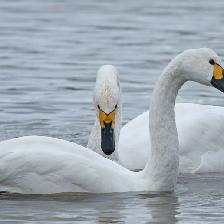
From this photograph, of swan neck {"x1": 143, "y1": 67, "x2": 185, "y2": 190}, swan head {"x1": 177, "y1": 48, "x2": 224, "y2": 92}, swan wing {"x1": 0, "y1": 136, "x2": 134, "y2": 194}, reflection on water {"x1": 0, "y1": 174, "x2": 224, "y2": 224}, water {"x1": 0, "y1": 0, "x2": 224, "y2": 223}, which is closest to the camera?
reflection on water {"x1": 0, "y1": 174, "x2": 224, "y2": 224}

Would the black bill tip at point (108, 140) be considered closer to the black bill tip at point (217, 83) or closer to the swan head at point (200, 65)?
A: the swan head at point (200, 65)

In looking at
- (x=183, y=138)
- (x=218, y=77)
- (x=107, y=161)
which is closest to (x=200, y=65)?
(x=218, y=77)

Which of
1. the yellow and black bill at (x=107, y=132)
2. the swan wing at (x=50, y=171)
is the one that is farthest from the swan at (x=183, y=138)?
the swan wing at (x=50, y=171)

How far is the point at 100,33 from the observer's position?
2230cm

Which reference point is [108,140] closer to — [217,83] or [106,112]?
[106,112]

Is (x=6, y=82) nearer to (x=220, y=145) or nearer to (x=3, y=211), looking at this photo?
(x=220, y=145)

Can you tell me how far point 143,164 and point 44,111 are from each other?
2.80 metres

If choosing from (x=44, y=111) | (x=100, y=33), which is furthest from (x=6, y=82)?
(x=100, y=33)

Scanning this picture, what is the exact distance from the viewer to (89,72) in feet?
61.9

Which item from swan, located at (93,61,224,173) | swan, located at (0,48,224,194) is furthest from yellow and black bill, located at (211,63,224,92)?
swan, located at (93,61,224,173)

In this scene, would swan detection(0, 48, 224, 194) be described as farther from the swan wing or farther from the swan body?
the swan body

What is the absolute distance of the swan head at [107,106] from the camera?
1230 centimetres

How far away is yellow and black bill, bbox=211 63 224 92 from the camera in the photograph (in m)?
11.6

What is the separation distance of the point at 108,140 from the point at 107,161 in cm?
58
